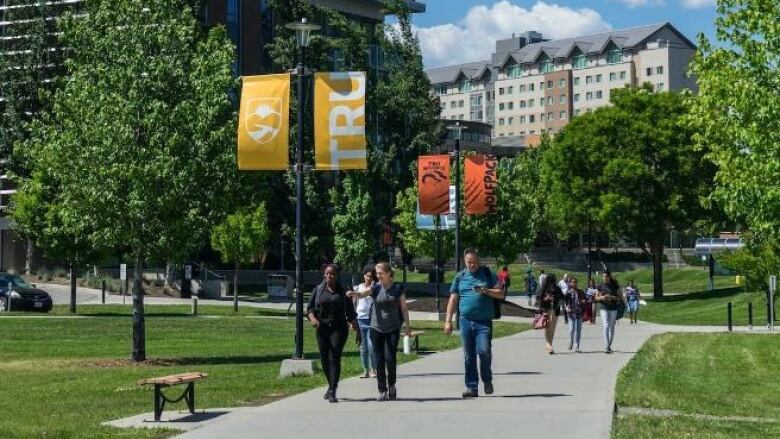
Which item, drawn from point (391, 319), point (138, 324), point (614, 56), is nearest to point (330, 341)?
point (391, 319)

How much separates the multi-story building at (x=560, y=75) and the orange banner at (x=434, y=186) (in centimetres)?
11311

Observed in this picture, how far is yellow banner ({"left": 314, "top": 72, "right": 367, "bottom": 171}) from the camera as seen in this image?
63.6ft

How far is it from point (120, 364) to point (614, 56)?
14694cm

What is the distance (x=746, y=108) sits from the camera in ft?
103

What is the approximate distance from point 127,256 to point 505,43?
16991cm

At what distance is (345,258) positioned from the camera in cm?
6981

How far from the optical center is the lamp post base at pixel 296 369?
19.9 m

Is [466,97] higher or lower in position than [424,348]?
higher

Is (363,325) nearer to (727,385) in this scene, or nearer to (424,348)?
(727,385)

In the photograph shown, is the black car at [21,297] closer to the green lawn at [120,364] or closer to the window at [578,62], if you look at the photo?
the green lawn at [120,364]

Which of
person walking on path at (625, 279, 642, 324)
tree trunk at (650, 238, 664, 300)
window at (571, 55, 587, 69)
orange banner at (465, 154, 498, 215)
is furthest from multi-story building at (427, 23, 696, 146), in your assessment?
orange banner at (465, 154, 498, 215)

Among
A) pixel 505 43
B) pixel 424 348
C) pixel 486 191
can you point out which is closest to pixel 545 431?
pixel 424 348

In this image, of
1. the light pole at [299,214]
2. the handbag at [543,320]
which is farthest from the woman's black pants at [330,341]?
the handbag at [543,320]

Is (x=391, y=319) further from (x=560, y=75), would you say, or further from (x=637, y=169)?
(x=560, y=75)
